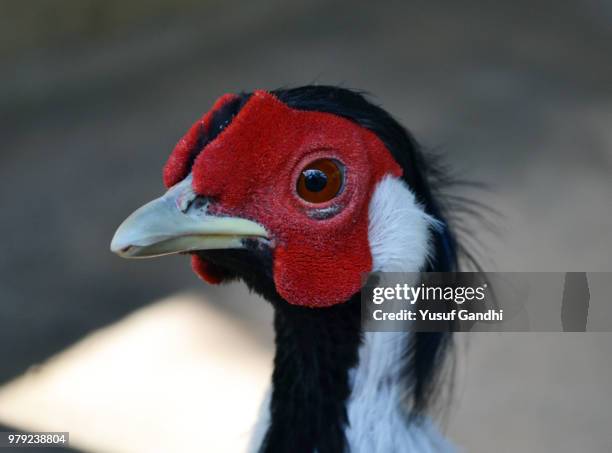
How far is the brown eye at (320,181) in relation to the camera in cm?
172

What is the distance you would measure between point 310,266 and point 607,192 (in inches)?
125

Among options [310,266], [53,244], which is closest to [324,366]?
[310,266]

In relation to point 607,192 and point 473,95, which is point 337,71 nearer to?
Result: point 473,95

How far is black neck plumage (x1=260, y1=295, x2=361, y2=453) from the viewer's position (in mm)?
1806

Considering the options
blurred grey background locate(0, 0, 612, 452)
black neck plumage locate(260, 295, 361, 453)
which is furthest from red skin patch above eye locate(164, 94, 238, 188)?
blurred grey background locate(0, 0, 612, 452)

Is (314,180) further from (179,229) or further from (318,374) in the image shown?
(318,374)

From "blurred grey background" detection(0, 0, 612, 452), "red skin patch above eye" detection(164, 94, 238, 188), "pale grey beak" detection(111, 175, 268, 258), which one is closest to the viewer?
"pale grey beak" detection(111, 175, 268, 258)

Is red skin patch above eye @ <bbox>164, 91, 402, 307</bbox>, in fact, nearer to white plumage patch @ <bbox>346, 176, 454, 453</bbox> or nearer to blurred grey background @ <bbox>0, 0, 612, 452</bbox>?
white plumage patch @ <bbox>346, 176, 454, 453</bbox>

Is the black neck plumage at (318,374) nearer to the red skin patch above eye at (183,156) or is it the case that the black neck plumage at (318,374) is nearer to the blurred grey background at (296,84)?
the red skin patch above eye at (183,156)

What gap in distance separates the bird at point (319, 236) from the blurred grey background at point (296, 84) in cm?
182

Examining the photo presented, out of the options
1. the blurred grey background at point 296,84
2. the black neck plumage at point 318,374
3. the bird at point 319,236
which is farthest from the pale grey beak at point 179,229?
the blurred grey background at point 296,84

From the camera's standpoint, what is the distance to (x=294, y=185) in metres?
1.71

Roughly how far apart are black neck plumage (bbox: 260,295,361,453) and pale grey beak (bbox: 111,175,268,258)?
0.21 meters

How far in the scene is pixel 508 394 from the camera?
144 inches
